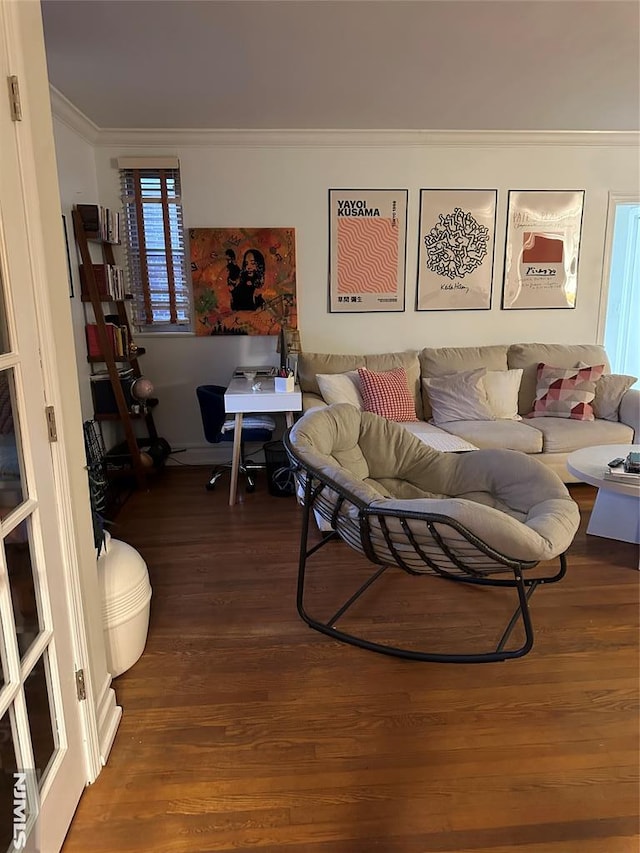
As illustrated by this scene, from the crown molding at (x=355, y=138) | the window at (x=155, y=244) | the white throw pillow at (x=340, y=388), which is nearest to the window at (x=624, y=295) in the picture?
the crown molding at (x=355, y=138)

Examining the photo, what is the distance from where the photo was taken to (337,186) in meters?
4.28

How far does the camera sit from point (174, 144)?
4.12 metres

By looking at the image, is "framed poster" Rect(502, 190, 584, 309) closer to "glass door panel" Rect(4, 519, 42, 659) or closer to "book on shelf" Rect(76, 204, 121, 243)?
"book on shelf" Rect(76, 204, 121, 243)

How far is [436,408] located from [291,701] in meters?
2.56

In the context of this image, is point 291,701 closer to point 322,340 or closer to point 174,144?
point 322,340

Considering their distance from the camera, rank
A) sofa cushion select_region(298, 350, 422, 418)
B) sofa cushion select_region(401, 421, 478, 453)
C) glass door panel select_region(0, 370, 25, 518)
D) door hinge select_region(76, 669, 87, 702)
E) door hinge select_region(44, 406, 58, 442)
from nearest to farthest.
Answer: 1. glass door panel select_region(0, 370, 25, 518)
2. door hinge select_region(44, 406, 58, 442)
3. door hinge select_region(76, 669, 87, 702)
4. sofa cushion select_region(401, 421, 478, 453)
5. sofa cushion select_region(298, 350, 422, 418)

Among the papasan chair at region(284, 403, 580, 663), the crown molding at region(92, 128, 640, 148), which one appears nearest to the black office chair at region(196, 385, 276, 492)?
the papasan chair at region(284, 403, 580, 663)

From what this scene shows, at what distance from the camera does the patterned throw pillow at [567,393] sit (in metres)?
4.00

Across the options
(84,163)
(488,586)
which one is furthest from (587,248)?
(84,163)

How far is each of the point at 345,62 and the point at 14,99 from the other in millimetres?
2090

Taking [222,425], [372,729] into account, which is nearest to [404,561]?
[372,729]

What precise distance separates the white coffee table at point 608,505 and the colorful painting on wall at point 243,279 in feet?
7.60

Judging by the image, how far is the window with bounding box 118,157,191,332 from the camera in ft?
13.6

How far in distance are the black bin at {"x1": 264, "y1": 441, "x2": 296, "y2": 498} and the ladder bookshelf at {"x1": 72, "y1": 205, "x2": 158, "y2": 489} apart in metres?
0.90
